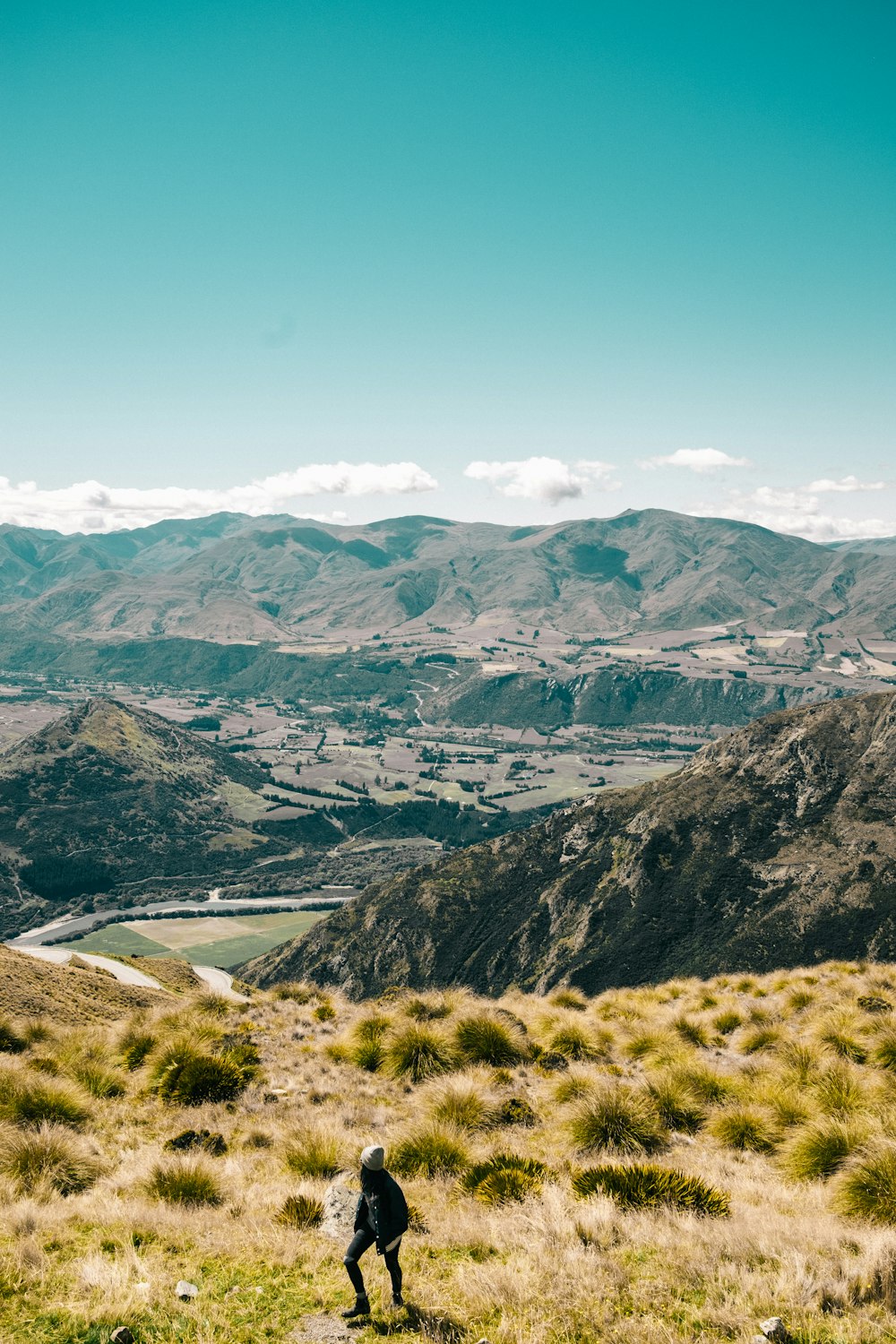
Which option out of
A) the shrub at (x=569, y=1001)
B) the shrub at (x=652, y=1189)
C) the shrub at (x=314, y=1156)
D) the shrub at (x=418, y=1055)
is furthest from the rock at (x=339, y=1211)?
the shrub at (x=569, y=1001)

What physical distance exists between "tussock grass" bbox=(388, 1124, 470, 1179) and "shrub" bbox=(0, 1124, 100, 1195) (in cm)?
596

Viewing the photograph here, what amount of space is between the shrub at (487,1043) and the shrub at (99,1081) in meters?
9.31

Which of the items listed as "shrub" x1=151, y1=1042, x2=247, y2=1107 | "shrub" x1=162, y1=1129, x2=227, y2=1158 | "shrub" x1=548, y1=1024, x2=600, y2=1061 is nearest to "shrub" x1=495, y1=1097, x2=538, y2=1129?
"shrub" x1=548, y1=1024, x2=600, y2=1061

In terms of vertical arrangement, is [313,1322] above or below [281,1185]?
above

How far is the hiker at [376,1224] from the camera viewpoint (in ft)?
31.9

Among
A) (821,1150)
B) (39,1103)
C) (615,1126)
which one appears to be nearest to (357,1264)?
(615,1126)

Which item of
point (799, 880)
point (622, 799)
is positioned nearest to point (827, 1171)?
point (799, 880)

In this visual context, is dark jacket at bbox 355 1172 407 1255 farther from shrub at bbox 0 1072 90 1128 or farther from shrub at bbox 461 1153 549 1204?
shrub at bbox 0 1072 90 1128

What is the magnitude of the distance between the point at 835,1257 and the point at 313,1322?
714 cm

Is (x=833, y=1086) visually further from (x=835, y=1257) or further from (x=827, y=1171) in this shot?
(x=835, y=1257)

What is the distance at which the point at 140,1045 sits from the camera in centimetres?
2217

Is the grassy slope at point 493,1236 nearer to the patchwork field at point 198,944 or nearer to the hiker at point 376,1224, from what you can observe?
the hiker at point 376,1224

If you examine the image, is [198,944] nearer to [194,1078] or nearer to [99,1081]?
[99,1081]

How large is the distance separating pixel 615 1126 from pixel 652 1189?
10.6 ft
